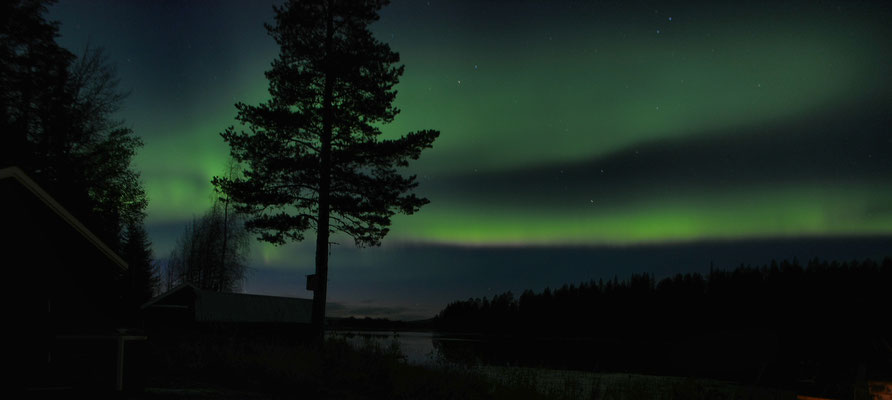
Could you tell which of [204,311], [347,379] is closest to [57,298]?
[347,379]

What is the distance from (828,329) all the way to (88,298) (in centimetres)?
1458

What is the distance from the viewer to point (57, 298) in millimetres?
12805

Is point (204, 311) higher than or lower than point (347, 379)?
lower

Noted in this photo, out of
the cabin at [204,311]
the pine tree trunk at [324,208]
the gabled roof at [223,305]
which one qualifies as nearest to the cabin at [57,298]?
the pine tree trunk at [324,208]

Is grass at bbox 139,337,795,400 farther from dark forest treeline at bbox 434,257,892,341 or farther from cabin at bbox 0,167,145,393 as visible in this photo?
dark forest treeline at bbox 434,257,892,341

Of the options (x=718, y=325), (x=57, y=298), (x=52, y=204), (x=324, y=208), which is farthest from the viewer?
(x=718, y=325)

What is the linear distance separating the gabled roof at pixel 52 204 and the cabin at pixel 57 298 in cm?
2

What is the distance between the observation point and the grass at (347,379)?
12.3 meters

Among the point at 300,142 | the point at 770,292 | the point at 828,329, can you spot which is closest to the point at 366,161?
the point at 300,142

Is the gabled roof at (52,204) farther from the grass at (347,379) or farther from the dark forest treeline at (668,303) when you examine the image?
the dark forest treeline at (668,303)

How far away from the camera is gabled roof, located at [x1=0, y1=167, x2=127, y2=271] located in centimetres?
1126

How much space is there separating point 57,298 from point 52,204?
7.09 ft

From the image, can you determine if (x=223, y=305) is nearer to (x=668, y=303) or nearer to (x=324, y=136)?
(x=324, y=136)

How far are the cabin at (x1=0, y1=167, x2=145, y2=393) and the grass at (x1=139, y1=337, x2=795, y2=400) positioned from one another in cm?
126
